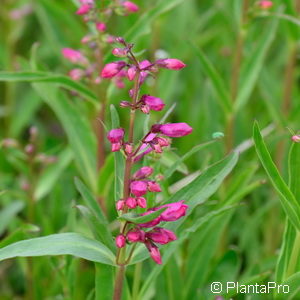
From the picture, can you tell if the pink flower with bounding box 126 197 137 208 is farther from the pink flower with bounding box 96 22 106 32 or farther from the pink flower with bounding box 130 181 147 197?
the pink flower with bounding box 96 22 106 32

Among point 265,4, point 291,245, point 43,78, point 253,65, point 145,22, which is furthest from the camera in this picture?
point 253,65

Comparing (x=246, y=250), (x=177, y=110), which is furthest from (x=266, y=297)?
(x=177, y=110)

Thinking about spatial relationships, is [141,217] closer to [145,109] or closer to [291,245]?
[145,109]

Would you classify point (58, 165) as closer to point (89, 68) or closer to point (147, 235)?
point (89, 68)

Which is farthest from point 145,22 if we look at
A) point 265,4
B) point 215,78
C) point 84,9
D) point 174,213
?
point 174,213

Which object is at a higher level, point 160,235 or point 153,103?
point 153,103
